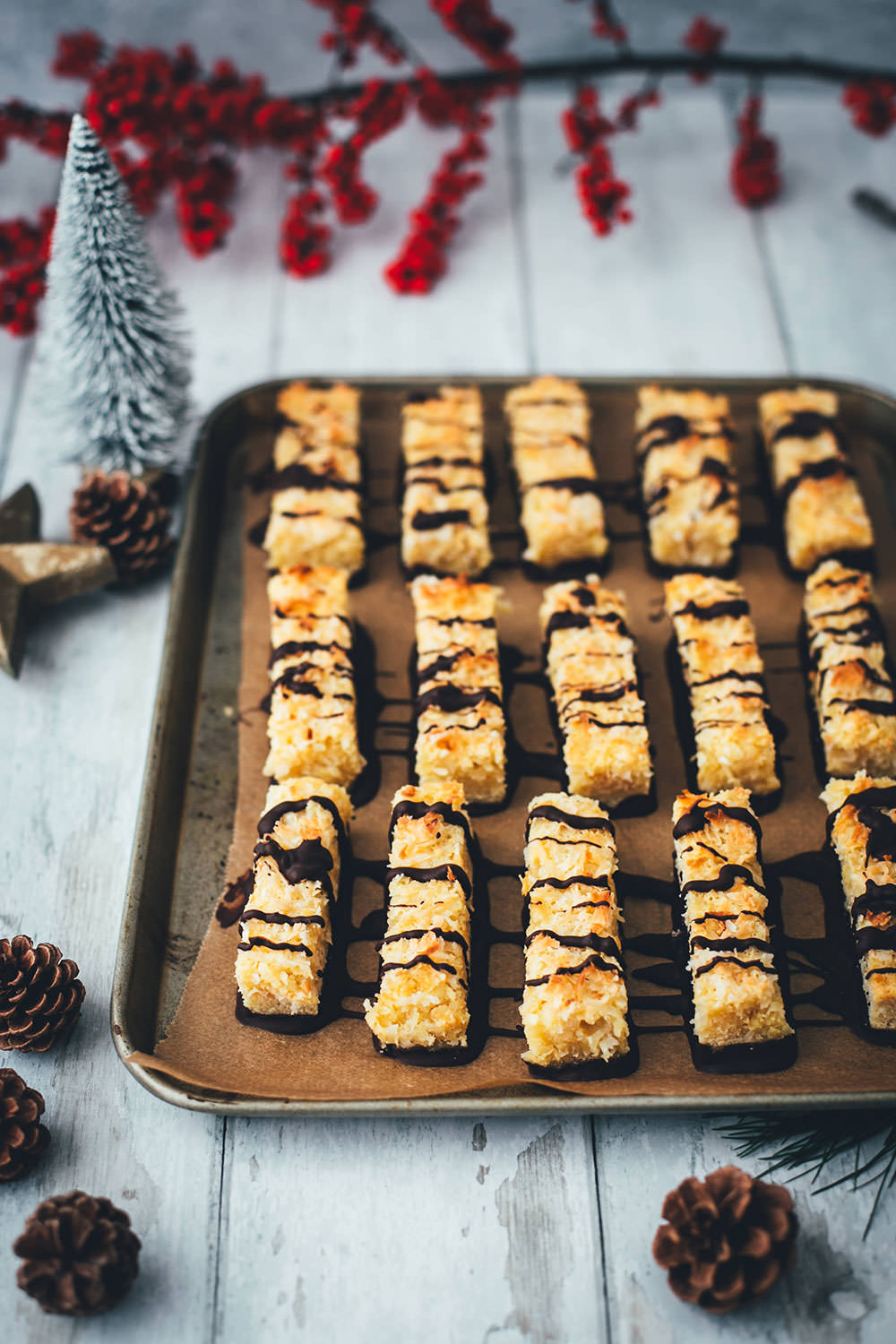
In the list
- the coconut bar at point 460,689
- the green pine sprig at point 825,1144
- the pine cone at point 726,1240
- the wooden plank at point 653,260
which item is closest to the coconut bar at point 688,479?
the wooden plank at point 653,260

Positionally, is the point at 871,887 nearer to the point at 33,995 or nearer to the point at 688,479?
the point at 688,479

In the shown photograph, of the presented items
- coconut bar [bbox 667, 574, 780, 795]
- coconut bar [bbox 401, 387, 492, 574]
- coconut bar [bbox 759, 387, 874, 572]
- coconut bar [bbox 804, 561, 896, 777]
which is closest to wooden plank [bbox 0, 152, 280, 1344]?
coconut bar [bbox 401, 387, 492, 574]

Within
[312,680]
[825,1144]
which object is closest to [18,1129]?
[312,680]

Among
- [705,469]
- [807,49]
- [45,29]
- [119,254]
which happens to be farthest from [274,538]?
[807,49]

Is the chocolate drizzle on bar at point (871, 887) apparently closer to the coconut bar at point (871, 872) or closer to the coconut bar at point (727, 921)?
the coconut bar at point (871, 872)

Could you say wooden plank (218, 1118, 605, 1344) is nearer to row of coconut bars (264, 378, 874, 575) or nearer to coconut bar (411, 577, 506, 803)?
coconut bar (411, 577, 506, 803)

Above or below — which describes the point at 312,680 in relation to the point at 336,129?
below
